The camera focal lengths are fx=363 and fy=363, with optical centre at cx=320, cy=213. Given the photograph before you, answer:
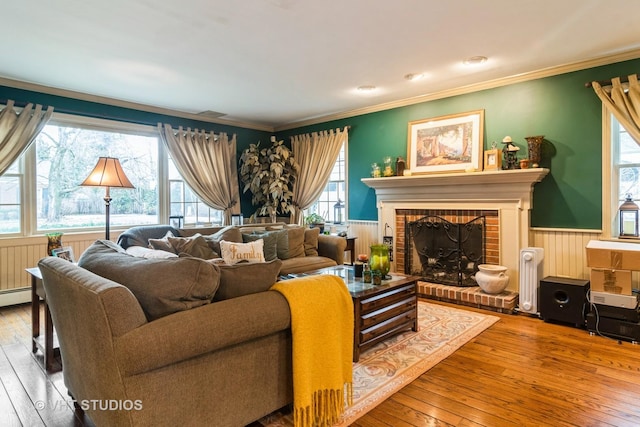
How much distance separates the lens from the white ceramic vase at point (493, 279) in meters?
3.94

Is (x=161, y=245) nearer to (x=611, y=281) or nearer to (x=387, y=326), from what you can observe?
(x=387, y=326)

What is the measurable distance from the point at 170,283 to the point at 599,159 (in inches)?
162

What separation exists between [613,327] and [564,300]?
417 millimetres

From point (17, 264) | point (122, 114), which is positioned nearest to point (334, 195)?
point (122, 114)

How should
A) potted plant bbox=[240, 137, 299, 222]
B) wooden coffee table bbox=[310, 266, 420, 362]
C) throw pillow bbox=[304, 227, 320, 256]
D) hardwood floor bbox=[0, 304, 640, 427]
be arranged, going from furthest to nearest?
potted plant bbox=[240, 137, 299, 222] < throw pillow bbox=[304, 227, 320, 256] < wooden coffee table bbox=[310, 266, 420, 362] < hardwood floor bbox=[0, 304, 640, 427]

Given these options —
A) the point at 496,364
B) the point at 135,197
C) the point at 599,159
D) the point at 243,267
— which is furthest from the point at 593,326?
the point at 135,197

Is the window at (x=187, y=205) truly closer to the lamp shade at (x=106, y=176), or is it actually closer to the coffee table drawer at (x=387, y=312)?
the lamp shade at (x=106, y=176)

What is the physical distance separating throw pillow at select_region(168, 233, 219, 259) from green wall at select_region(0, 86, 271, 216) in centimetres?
233

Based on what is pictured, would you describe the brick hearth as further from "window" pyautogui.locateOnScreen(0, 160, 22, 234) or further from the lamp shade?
"window" pyautogui.locateOnScreen(0, 160, 22, 234)

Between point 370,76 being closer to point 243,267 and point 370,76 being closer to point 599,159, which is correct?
point 599,159

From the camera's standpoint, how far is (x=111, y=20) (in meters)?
2.76

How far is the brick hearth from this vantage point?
3859 mm

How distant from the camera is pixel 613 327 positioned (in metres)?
3.13

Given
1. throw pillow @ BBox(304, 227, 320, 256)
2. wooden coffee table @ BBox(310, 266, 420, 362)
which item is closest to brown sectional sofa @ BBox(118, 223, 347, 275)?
throw pillow @ BBox(304, 227, 320, 256)
